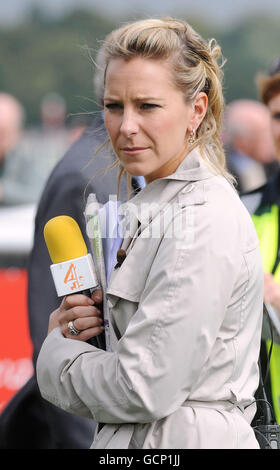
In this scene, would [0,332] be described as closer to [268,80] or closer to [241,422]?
[268,80]

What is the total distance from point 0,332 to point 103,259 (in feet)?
12.3

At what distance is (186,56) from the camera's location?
2.69 meters

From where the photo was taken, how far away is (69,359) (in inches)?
102

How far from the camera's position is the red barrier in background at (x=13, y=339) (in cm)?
627

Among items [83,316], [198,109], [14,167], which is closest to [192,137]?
[198,109]

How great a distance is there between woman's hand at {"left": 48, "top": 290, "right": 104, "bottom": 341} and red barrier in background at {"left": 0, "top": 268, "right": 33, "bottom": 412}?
363cm

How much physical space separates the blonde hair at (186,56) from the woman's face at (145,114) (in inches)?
1.2

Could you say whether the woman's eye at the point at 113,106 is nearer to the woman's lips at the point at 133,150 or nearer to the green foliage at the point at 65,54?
the woman's lips at the point at 133,150

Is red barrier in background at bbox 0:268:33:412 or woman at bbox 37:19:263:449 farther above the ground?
woman at bbox 37:19:263:449

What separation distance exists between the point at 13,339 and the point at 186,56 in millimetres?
4028

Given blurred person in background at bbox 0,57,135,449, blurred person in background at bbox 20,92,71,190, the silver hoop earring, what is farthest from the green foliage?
the silver hoop earring

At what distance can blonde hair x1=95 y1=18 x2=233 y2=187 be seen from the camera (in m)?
2.62

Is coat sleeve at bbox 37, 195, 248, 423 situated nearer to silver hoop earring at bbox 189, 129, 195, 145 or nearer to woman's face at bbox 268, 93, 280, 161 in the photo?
silver hoop earring at bbox 189, 129, 195, 145

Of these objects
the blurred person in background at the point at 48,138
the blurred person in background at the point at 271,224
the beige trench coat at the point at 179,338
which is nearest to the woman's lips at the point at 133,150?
the beige trench coat at the point at 179,338
